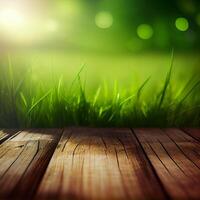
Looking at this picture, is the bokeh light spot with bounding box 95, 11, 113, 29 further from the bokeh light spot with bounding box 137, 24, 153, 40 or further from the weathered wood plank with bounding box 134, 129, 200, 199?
the weathered wood plank with bounding box 134, 129, 200, 199

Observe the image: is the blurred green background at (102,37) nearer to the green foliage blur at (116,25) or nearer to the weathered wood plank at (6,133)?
the green foliage blur at (116,25)

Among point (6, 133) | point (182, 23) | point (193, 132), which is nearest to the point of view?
point (6, 133)

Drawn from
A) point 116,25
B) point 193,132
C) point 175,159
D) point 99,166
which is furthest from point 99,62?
point 99,166

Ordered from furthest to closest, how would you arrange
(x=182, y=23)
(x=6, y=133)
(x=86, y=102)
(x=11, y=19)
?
(x=182, y=23) < (x=11, y=19) < (x=86, y=102) < (x=6, y=133)

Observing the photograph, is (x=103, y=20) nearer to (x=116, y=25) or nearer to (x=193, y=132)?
(x=116, y=25)

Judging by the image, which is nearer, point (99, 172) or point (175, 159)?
point (99, 172)

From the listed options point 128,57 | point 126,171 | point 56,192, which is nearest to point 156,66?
point 128,57

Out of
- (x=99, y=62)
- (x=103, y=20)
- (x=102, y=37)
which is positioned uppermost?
(x=103, y=20)

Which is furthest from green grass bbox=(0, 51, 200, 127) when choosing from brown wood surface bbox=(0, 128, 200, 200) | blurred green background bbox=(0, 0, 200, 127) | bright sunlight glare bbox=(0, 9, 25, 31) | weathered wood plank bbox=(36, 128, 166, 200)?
weathered wood plank bbox=(36, 128, 166, 200)
